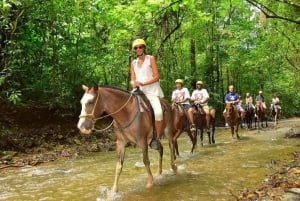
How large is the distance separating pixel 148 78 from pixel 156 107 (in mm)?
646

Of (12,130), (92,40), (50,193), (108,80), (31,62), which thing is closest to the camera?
(50,193)

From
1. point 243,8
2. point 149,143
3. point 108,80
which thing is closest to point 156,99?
point 149,143

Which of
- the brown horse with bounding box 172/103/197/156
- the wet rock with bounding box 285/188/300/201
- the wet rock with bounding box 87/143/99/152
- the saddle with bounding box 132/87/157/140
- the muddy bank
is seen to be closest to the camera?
the wet rock with bounding box 285/188/300/201

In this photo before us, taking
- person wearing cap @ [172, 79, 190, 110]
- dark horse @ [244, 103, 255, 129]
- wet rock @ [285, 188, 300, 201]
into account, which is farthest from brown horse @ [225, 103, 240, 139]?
wet rock @ [285, 188, 300, 201]

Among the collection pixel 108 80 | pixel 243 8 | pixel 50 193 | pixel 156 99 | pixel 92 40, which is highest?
pixel 243 8

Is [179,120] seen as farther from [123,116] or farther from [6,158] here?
[6,158]

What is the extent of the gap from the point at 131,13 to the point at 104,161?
7271 millimetres

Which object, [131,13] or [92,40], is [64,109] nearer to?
[92,40]

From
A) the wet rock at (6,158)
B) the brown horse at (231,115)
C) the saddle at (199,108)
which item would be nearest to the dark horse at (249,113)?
the brown horse at (231,115)

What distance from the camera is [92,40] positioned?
18094mm

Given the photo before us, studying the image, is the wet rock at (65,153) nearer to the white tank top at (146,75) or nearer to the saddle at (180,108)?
the saddle at (180,108)

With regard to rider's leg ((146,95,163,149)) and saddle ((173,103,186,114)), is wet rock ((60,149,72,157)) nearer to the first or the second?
saddle ((173,103,186,114))

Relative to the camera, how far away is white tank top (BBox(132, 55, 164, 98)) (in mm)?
7812

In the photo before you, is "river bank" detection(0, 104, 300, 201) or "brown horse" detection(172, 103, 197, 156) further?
"brown horse" detection(172, 103, 197, 156)
